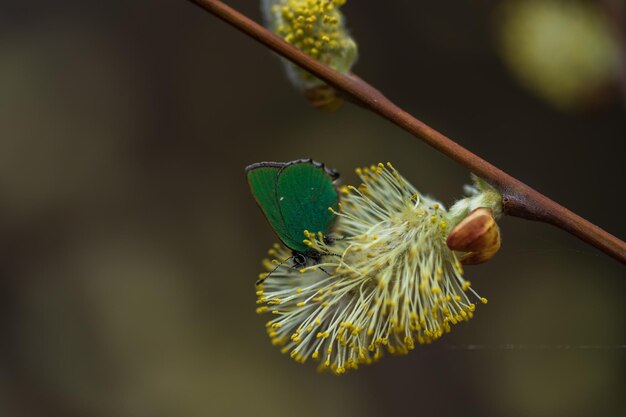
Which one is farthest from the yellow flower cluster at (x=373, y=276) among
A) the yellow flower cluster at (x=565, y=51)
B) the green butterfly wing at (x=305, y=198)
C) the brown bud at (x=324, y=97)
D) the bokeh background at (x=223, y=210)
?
the bokeh background at (x=223, y=210)

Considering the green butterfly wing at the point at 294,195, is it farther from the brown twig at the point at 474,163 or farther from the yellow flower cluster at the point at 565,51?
the yellow flower cluster at the point at 565,51

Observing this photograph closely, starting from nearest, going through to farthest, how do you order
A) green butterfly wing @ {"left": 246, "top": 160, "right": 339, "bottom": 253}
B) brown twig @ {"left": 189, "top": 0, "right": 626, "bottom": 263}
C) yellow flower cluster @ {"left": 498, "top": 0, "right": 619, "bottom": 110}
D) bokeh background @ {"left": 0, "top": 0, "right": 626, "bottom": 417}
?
brown twig @ {"left": 189, "top": 0, "right": 626, "bottom": 263} → green butterfly wing @ {"left": 246, "top": 160, "right": 339, "bottom": 253} → yellow flower cluster @ {"left": 498, "top": 0, "right": 619, "bottom": 110} → bokeh background @ {"left": 0, "top": 0, "right": 626, "bottom": 417}

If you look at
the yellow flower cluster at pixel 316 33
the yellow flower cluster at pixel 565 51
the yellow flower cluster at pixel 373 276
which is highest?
the yellow flower cluster at pixel 316 33

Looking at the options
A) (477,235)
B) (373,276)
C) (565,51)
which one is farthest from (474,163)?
(565,51)

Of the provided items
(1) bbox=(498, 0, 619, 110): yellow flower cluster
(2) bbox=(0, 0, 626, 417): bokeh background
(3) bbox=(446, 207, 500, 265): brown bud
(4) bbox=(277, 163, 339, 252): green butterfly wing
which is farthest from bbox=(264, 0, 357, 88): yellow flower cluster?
(2) bbox=(0, 0, 626, 417): bokeh background

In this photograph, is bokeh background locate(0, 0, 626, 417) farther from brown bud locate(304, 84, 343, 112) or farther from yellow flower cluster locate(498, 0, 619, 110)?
brown bud locate(304, 84, 343, 112)

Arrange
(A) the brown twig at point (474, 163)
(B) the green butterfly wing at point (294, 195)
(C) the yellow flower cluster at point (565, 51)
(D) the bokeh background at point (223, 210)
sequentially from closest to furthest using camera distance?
(A) the brown twig at point (474, 163) < (B) the green butterfly wing at point (294, 195) < (C) the yellow flower cluster at point (565, 51) < (D) the bokeh background at point (223, 210)

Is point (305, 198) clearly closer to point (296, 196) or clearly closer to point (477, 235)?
point (296, 196)
